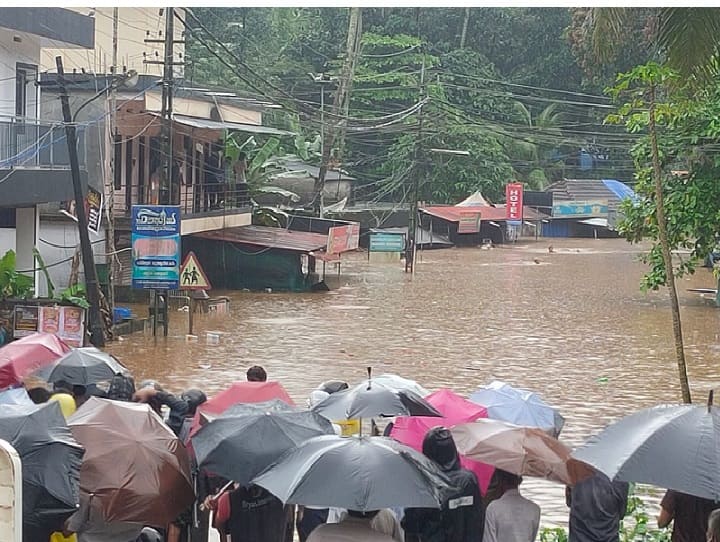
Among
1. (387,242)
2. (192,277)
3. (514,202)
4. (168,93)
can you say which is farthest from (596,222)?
(192,277)

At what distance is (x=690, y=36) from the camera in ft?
33.5

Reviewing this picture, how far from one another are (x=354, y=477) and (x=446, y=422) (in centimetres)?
255

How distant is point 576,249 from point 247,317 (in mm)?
35264

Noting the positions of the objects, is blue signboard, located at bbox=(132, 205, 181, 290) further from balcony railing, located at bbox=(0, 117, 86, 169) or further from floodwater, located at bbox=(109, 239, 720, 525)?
balcony railing, located at bbox=(0, 117, 86, 169)

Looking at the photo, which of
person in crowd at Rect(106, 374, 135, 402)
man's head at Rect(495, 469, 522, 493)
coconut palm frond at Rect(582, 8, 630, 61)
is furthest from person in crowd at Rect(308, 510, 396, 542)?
coconut palm frond at Rect(582, 8, 630, 61)

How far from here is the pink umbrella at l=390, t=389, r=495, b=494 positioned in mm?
7176

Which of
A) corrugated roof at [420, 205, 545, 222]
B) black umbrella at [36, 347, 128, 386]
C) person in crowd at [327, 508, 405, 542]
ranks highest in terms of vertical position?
corrugated roof at [420, 205, 545, 222]

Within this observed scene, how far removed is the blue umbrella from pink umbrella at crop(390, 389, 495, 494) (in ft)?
0.91

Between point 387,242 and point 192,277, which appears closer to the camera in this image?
point 192,277

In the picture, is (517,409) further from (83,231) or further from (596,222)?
(596,222)

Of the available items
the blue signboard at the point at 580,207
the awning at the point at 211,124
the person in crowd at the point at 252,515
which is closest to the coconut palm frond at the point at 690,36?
the person in crowd at the point at 252,515

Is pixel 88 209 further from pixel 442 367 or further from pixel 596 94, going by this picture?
pixel 596 94

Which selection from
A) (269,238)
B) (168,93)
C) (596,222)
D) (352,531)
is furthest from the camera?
(596,222)

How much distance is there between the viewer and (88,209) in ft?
78.1
